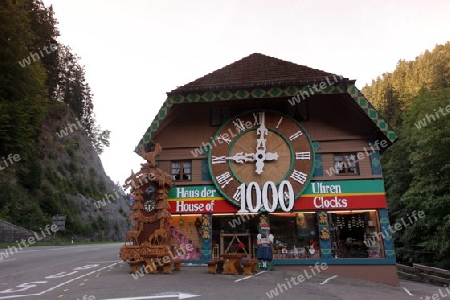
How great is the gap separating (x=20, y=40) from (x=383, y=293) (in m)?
33.8

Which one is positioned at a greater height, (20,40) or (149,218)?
(20,40)

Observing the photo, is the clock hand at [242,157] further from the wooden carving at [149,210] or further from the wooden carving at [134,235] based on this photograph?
the wooden carving at [134,235]

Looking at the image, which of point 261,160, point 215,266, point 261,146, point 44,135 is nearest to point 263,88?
point 261,146

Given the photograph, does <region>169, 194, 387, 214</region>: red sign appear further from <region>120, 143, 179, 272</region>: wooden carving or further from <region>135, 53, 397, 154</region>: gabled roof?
<region>135, 53, 397, 154</region>: gabled roof

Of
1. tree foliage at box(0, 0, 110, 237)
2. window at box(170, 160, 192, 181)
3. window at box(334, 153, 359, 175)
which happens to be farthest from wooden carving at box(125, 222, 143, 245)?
tree foliage at box(0, 0, 110, 237)

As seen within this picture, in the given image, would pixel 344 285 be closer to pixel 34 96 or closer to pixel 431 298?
pixel 431 298

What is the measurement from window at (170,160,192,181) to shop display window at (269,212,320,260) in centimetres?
421

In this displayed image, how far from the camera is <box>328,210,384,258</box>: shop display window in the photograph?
14.7 metres

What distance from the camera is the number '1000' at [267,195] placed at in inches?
591

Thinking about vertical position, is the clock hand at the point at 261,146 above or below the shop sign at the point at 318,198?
above

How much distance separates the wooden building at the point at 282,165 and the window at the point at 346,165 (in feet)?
0.14

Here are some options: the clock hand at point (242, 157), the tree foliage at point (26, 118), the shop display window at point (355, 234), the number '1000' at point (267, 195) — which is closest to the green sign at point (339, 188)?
the number '1000' at point (267, 195)

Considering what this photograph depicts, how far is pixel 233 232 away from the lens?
15.9 m

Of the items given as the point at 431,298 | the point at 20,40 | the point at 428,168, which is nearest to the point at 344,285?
the point at 431,298
